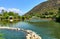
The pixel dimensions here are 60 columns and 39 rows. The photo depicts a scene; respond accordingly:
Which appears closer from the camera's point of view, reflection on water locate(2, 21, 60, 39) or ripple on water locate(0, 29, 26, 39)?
ripple on water locate(0, 29, 26, 39)

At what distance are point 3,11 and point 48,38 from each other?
5600 inches

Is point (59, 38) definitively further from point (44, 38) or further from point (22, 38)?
point (22, 38)

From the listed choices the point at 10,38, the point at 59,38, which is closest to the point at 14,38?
the point at 10,38

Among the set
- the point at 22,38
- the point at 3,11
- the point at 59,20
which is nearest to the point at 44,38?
the point at 22,38

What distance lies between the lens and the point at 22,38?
41.3 m

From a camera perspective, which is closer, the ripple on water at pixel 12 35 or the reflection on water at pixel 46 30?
the ripple on water at pixel 12 35

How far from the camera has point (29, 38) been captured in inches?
1367

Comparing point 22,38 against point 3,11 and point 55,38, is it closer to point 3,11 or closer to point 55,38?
point 55,38

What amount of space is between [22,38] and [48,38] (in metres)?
5.53

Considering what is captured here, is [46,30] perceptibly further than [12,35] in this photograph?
Yes

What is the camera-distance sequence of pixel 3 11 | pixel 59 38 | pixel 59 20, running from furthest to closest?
pixel 3 11
pixel 59 20
pixel 59 38

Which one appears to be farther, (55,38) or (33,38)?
(55,38)

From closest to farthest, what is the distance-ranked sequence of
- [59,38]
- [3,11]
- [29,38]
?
1. [29,38]
2. [59,38]
3. [3,11]

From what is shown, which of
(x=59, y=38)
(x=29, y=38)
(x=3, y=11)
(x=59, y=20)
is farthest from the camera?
Result: (x=3, y=11)
